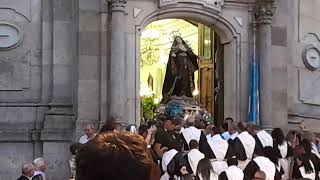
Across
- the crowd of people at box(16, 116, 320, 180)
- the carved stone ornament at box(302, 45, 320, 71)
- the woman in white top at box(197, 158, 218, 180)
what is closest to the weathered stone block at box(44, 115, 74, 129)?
the crowd of people at box(16, 116, 320, 180)

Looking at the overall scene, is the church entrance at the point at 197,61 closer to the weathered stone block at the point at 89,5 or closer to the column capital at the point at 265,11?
the column capital at the point at 265,11

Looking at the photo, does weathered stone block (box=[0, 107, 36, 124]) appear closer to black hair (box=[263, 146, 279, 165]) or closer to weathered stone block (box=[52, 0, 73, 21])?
weathered stone block (box=[52, 0, 73, 21])

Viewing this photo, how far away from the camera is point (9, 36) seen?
15.9 meters

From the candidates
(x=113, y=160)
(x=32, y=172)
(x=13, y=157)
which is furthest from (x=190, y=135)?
(x=113, y=160)

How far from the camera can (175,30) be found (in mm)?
24297

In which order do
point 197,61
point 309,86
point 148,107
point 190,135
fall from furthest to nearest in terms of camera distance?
point 148,107 < point 197,61 < point 309,86 < point 190,135

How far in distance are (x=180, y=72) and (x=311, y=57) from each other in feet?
11.6

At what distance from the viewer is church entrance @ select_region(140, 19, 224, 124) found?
716 inches

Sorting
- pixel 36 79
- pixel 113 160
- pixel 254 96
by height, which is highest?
pixel 36 79

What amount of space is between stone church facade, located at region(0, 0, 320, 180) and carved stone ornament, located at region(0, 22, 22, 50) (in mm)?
23

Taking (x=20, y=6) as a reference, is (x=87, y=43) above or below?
below

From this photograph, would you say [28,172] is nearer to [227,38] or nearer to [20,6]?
[20,6]

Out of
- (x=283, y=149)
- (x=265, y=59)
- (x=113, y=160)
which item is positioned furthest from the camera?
(x=265, y=59)

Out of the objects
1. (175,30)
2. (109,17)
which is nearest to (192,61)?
(109,17)
